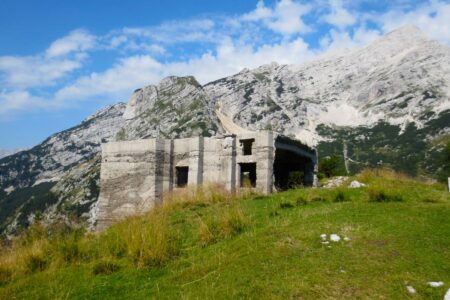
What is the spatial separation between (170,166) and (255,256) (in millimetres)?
12606

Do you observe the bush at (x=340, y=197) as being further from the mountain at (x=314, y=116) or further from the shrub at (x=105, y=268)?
the mountain at (x=314, y=116)

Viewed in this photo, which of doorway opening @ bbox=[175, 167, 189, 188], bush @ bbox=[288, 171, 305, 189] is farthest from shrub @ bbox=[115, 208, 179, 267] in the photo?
bush @ bbox=[288, 171, 305, 189]

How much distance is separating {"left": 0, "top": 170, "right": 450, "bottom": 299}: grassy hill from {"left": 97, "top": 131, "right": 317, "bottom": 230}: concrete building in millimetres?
7433

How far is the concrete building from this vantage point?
1861 centimetres

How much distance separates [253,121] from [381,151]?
49550mm

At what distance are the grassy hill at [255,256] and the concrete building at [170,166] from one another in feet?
24.4

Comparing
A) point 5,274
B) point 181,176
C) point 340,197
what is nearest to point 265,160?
point 181,176

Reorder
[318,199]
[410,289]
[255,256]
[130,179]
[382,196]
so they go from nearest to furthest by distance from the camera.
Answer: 1. [410,289]
2. [255,256]
3. [382,196]
4. [318,199]
5. [130,179]

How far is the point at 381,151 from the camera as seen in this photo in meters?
143

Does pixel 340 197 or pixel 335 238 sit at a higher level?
pixel 340 197

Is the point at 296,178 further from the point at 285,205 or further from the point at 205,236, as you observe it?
the point at 205,236

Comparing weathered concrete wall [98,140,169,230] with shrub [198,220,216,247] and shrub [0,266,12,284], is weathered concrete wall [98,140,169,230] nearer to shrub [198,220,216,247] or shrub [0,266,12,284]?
shrub [0,266,12,284]

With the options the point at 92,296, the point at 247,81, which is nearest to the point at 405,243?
the point at 92,296

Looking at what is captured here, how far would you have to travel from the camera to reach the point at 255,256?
7238 mm
